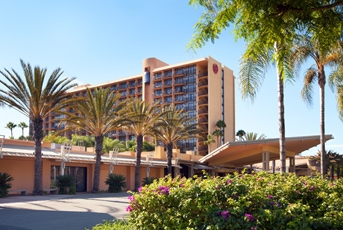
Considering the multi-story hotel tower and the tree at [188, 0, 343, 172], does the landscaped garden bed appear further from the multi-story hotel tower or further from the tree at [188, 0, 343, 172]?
the multi-story hotel tower

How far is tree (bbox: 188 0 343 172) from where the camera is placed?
21.1 feet

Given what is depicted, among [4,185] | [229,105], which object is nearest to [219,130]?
[229,105]

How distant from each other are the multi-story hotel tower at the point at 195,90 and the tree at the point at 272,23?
3296 inches

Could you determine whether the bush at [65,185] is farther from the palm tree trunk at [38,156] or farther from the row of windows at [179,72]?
the row of windows at [179,72]

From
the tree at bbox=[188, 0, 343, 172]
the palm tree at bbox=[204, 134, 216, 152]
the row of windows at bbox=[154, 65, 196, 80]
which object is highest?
the row of windows at bbox=[154, 65, 196, 80]

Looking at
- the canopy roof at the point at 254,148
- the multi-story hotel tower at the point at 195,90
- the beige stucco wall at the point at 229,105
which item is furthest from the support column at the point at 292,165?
the beige stucco wall at the point at 229,105

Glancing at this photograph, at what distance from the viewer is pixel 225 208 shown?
6344 mm

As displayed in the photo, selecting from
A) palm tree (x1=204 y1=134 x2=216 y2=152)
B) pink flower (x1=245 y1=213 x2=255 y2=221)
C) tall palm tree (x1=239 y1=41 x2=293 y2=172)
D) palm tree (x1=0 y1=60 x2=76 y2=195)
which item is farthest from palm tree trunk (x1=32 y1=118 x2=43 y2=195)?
palm tree (x1=204 y1=134 x2=216 y2=152)

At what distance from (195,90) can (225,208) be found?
89.7 meters

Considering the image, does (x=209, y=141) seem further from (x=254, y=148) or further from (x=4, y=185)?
(x=4, y=185)

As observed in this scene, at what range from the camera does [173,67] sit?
98.2 m

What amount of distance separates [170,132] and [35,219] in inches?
1153

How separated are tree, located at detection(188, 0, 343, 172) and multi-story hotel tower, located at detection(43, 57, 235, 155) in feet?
275

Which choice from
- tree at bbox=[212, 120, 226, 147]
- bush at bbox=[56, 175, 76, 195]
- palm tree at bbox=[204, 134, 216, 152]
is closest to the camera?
bush at bbox=[56, 175, 76, 195]
